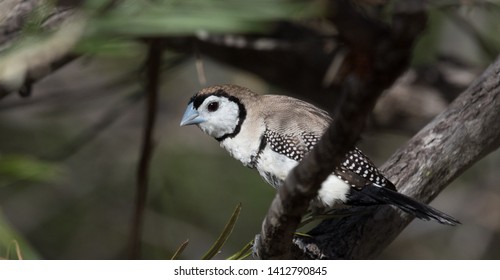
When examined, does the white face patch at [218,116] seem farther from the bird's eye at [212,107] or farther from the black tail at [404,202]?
the black tail at [404,202]

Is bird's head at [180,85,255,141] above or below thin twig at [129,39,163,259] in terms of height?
above

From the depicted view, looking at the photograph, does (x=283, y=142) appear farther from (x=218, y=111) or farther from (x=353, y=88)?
(x=353, y=88)

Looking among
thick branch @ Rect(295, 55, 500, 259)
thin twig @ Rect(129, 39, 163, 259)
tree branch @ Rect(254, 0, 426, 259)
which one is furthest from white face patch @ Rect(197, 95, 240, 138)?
tree branch @ Rect(254, 0, 426, 259)

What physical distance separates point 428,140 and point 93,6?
211 cm

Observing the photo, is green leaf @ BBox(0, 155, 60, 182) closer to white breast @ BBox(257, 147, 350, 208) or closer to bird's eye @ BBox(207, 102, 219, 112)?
white breast @ BBox(257, 147, 350, 208)

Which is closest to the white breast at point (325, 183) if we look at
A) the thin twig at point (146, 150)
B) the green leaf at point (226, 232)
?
the thin twig at point (146, 150)

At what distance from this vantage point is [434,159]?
2.73m

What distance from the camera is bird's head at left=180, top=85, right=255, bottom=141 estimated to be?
108 inches

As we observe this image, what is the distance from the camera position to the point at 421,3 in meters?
0.73

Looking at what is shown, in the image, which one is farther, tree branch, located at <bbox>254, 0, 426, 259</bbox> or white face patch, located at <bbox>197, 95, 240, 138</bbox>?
white face patch, located at <bbox>197, 95, 240, 138</bbox>

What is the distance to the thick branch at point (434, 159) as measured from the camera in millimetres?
2697

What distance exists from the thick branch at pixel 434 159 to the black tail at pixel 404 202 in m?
0.16

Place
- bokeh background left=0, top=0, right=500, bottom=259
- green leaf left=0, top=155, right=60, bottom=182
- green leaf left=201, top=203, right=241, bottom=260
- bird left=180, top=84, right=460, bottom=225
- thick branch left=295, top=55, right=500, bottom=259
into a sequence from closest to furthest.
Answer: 1. green leaf left=0, top=155, right=60, bottom=182
2. green leaf left=201, top=203, right=241, bottom=260
3. bird left=180, top=84, right=460, bottom=225
4. thick branch left=295, top=55, right=500, bottom=259
5. bokeh background left=0, top=0, right=500, bottom=259

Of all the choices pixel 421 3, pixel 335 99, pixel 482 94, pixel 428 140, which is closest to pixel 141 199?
pixel 428 140
